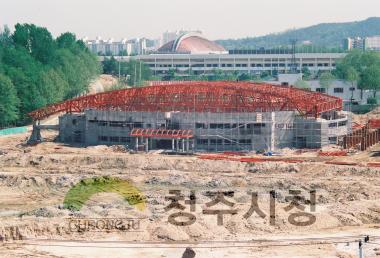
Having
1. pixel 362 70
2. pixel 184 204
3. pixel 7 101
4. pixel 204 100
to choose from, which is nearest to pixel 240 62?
pixel 362 70

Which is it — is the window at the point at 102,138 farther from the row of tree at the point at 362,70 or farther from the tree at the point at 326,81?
the tree at the point at 326,81

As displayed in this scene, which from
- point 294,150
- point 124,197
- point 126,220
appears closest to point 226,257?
point 126,220

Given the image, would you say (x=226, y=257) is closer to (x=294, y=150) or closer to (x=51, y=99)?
(x=294, y=150)

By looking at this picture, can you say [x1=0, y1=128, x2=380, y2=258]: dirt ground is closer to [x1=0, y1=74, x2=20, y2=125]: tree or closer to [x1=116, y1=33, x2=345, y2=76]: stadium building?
[x1=0, y1=74, x2=20, y2=125]: tree

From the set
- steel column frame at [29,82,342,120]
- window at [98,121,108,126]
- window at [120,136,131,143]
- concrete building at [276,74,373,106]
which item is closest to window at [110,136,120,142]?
window at [120,136,131,143]

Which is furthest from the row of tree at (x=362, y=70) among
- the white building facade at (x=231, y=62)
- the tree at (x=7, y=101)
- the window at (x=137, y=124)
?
the tree at (x=7, y=101)

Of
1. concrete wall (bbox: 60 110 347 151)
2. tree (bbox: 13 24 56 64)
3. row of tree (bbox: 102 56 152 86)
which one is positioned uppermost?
tree (bbox: 13 24 56 64)

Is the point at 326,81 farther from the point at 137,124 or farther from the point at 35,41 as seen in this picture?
the point at 137,124
